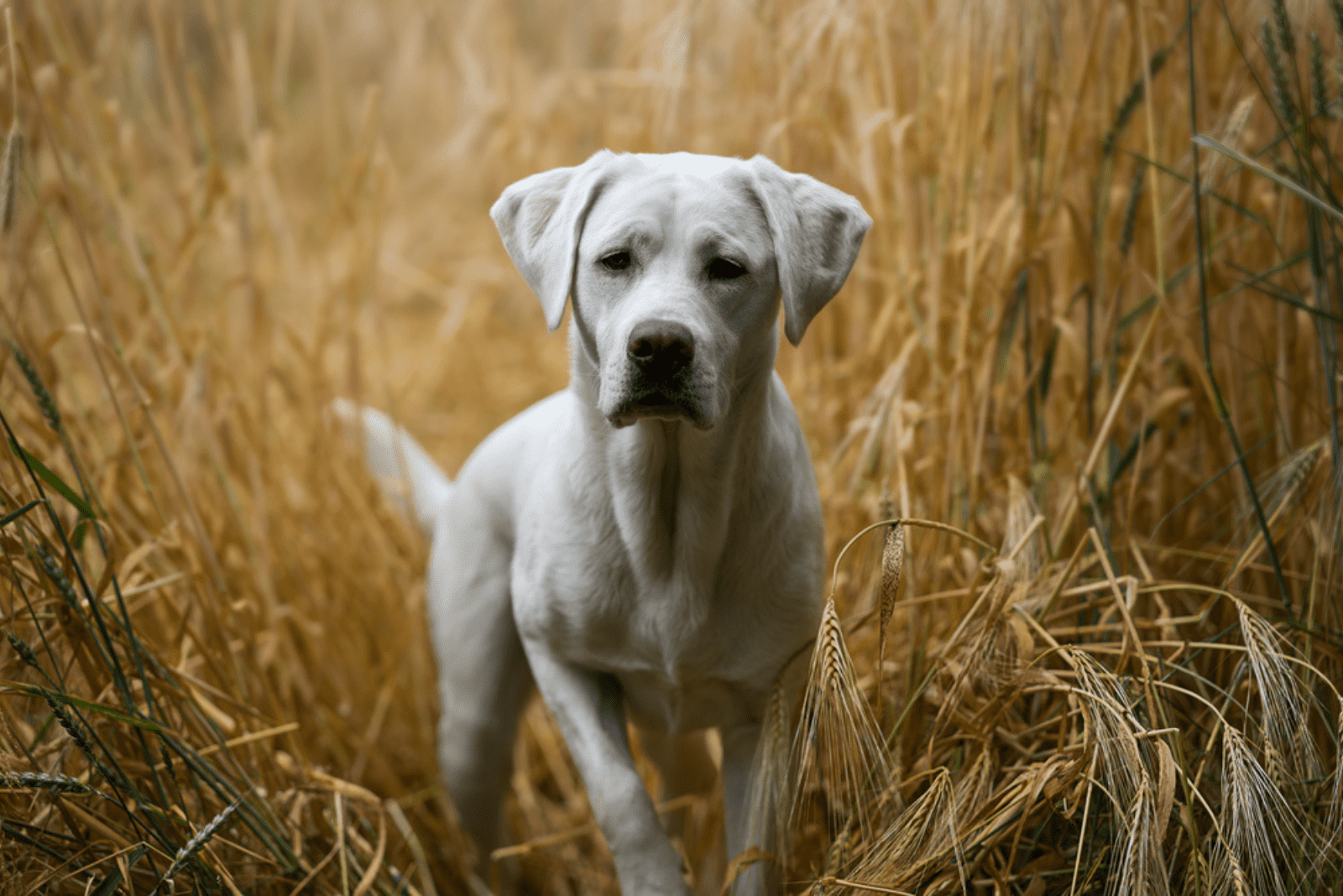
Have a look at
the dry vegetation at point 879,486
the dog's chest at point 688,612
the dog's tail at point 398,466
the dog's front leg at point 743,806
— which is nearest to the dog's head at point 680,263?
the dog's chest at point 688,612

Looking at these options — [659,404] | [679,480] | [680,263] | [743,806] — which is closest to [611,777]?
[743,806]

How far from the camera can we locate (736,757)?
6.18ft

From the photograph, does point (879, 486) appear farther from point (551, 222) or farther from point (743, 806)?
point (551, 222)

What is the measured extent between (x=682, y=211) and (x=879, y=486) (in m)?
1.12

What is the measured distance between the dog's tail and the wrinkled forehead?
1.34m

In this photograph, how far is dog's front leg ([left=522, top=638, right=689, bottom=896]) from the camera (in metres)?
1.69

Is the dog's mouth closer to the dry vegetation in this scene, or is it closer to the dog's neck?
the dog's neck

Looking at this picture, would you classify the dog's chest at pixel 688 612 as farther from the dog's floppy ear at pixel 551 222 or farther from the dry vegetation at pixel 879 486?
the dog's floppy ear at pixel 551 222

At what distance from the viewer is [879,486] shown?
8.12 ft

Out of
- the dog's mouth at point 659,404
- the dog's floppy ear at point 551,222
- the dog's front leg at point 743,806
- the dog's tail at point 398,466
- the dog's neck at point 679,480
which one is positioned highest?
the dog's floppy ear at point 551,222

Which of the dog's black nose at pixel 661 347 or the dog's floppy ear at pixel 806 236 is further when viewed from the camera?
the dog's floppy ear at pixel 806 236

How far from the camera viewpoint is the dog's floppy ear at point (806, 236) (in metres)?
1.61

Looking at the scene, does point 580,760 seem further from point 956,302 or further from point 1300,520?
point 1300,520

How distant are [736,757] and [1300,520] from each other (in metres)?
Answer: 1.28
